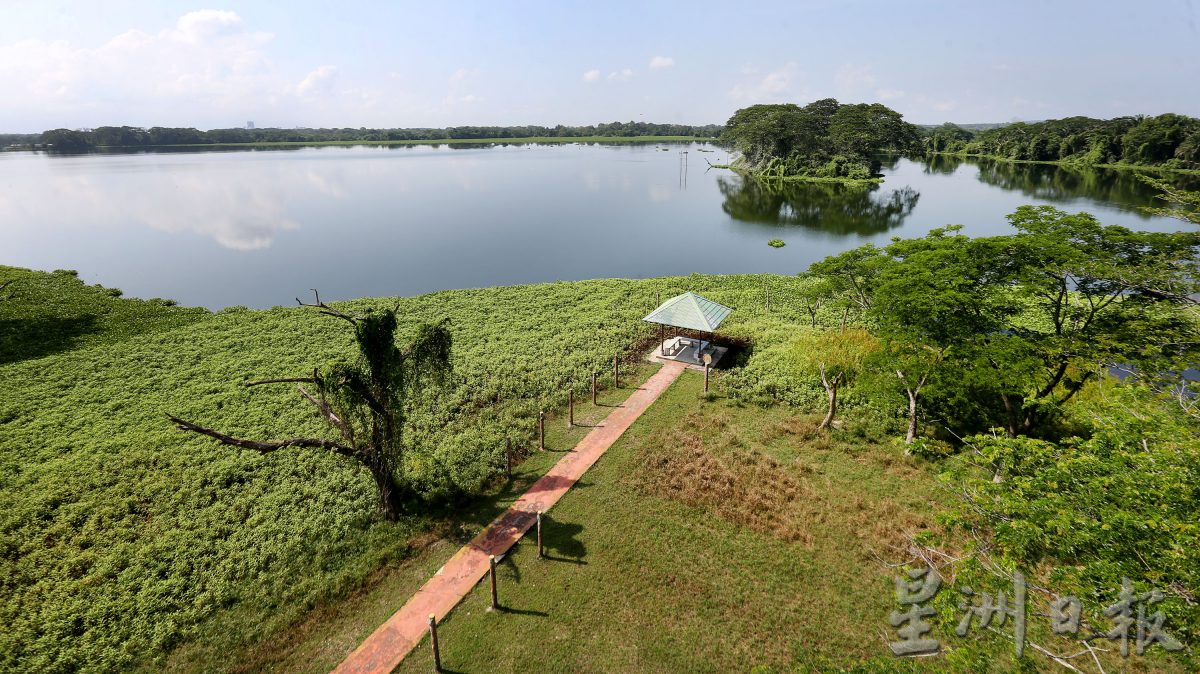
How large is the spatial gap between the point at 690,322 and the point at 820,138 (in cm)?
8923

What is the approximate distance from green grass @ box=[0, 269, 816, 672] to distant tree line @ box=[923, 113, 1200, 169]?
330 feet

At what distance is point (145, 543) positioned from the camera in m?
11.8

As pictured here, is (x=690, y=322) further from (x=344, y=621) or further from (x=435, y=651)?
(x=344, y=621)

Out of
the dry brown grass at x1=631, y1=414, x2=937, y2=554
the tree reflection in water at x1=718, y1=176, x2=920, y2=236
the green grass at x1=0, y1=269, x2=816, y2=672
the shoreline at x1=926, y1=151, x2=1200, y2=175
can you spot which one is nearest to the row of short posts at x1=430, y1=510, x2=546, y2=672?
the green grass at x1=0, y1=269, x2=816, y2=672

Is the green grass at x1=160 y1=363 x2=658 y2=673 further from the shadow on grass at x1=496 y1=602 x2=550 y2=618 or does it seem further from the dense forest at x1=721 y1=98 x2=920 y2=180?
the dense forest at x1=721 y1=98 x2=920 y2=180

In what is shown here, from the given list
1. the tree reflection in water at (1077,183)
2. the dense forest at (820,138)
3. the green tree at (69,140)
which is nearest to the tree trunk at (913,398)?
the tree reflection in water at (1077,183)

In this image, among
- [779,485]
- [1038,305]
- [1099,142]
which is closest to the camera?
[779,485]

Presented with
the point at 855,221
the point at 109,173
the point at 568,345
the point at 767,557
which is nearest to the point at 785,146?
the point at 855,221

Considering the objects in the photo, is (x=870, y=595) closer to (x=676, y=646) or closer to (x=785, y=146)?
(x=676, y=646)

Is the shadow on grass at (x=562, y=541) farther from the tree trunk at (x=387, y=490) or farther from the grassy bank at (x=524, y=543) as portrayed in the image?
the tree trunk at (x=387, y=490)

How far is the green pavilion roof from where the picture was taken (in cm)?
2064

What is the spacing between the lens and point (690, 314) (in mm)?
21094

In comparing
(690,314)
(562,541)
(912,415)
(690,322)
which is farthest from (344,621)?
(690,314)

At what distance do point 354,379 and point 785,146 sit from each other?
101200 mm
